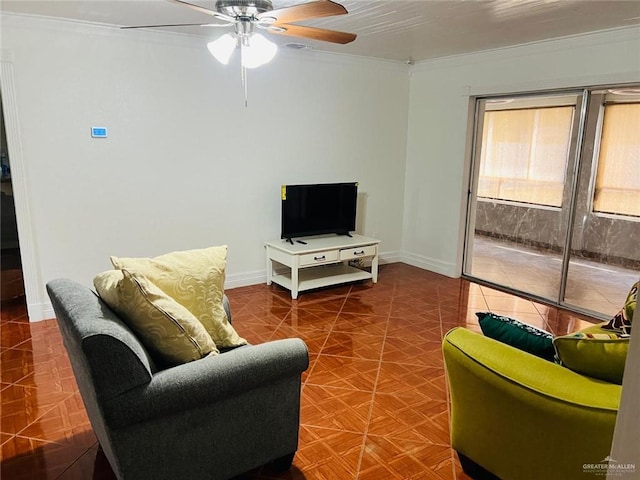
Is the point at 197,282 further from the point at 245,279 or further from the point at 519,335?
the point at 245,279

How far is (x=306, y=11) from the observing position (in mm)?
2277

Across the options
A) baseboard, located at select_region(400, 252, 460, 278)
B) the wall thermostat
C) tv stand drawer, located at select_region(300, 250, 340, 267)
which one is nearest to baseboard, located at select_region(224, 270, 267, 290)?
tv stand drawer, located at select_region(300, 250, 340, 267)

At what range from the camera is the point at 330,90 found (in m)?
5.16

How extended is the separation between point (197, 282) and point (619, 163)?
4440mm

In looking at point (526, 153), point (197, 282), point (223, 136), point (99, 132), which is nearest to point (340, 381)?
point (197, 282)

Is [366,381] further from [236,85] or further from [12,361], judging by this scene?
[236,85]

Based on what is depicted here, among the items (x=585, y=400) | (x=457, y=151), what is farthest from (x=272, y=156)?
(x=585, y=400)

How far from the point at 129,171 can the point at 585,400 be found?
391cm

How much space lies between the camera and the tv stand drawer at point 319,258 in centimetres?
465

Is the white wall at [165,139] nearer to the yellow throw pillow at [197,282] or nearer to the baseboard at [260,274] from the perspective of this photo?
the baseboard at [260,274]

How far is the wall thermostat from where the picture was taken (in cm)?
399

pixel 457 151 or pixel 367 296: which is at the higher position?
pixel 457 151

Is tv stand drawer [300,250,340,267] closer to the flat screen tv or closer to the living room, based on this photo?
the flat screen tv

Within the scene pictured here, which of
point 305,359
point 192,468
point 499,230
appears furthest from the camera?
point 499,230
